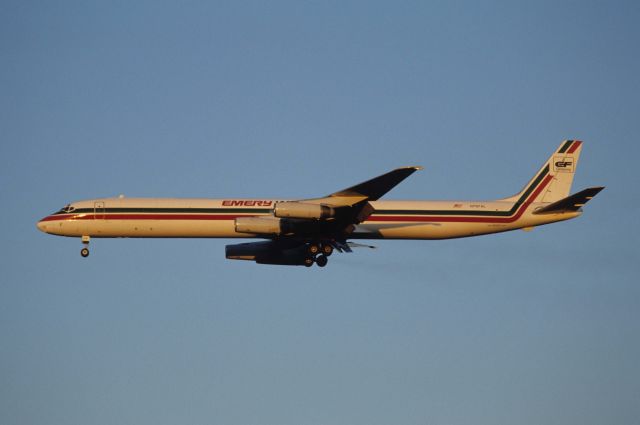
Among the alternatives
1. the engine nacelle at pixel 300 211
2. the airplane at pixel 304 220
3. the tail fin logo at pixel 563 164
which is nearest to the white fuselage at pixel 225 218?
the airplane at pixel 304 220

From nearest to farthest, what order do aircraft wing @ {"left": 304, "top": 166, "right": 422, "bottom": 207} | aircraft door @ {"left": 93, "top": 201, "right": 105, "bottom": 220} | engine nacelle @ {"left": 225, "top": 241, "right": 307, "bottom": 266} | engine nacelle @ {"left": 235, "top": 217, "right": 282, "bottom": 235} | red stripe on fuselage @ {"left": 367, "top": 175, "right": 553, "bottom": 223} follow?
aircraft wing @ {"left": 304, "top": 166, "right": 422, "bottom": 207}, engine nacelle @ {"left": 235, "top": 217, "right": 282, "bottom": 235}, aircraft door @ {"left": 93, "top": 201, "right": 105, "bottom": 220}, red stripe on fuselage @ {"left": 367, "top": 175, "right": 553, "bottom": 223}, engine nacelle @ {"left": 225, "top": 241, "right": 307, "bottom": 266}

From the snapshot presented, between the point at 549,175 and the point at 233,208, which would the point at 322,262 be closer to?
the point at 233,208

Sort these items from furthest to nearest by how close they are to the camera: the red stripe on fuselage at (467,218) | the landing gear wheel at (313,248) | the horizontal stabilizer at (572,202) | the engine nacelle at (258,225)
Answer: the red stripe on fuselage at (467,218)
the landing gear wheel at (313,248)
the horizontal stabilizer at (572,202)
the engine nacelle at (258,225)

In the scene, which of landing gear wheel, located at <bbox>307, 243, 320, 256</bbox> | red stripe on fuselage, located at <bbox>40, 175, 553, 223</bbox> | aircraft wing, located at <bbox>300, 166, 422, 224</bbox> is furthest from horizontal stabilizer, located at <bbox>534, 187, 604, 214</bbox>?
landing gear wheel, located at <bbox>307, 243, 320, 256</bbox>

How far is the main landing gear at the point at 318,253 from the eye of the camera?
67625 millimetres

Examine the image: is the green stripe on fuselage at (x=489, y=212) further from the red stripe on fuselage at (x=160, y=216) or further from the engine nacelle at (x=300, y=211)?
the red stripe on fuselage at (x=160, y=216)

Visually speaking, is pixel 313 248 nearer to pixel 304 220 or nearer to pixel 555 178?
pixel 304 220

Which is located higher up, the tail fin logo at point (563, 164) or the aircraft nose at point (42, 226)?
the tail fin logo at point (563, 164)

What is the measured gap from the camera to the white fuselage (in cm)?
6738

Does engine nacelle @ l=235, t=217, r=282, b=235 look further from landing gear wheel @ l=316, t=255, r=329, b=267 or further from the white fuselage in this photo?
landing gear wheel @ l=316, t=255, r=329, b=267

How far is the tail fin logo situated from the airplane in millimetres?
2383

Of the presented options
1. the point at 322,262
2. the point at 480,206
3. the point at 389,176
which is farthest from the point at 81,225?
the point at 480,206

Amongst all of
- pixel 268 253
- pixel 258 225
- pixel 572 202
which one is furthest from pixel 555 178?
pixel 258 225

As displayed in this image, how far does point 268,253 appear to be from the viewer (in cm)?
7062
